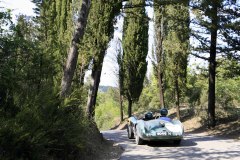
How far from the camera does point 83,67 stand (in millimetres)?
19016

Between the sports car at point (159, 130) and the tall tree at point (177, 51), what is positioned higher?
the tall tree at point (177, 51)

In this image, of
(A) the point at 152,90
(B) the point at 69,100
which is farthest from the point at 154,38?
(A) the point at 152,90

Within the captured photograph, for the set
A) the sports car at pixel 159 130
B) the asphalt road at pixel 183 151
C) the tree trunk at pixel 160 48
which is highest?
the tree trunk at pixel 160 48

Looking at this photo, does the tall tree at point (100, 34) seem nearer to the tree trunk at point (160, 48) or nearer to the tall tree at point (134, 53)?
the tree trunk at point (160, 48)

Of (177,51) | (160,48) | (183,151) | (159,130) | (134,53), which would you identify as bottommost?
(183,151)

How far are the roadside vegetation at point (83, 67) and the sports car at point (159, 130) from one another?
1.13 meters

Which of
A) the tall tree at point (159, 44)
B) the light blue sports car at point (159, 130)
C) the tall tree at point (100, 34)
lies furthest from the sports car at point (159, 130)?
the tall tree at point (159, 44)

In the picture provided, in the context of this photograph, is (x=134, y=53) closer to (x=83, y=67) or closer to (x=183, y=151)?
(x=83, y=67)

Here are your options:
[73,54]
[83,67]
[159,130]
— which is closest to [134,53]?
[83,67]

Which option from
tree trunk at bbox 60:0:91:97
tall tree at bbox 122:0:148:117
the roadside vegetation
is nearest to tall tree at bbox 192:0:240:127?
the roadside vegetation

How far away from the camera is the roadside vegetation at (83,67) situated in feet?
25.8

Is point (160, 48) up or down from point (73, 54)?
up

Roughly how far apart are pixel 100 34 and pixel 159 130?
494 cm

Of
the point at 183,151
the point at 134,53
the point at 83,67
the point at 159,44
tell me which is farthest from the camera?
the point at 134,53
